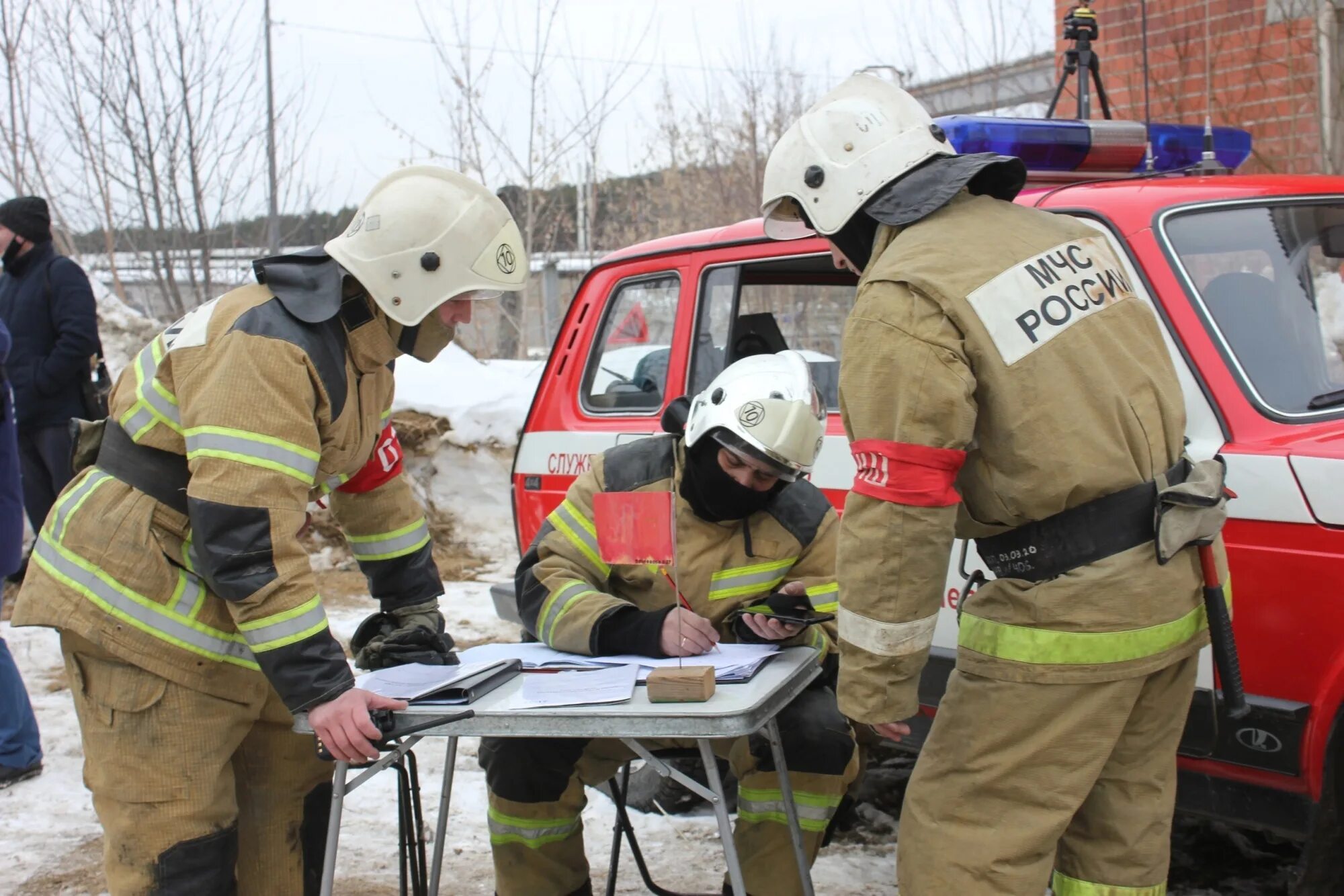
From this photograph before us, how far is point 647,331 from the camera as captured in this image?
470cm

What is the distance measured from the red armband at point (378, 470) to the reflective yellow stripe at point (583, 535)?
0.41 meters

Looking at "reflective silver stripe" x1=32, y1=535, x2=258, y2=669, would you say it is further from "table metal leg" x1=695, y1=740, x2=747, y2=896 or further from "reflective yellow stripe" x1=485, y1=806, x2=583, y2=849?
"table metal leg" x1=695, y1=740, x2=747, y2=896

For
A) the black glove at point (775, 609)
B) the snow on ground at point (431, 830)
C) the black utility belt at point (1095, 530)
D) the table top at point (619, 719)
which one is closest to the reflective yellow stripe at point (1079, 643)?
the black utility belt at point (1095, 530)

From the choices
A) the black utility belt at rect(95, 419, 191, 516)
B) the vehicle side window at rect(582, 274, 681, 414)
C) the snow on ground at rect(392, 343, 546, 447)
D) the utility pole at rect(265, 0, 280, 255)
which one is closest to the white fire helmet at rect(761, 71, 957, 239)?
the black utility belt at rect(95, 419, 191, 516)

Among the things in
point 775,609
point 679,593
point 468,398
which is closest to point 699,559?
point 679,593

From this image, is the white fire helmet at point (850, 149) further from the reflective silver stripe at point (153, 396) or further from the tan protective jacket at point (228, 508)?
the reflective silver stripe at point (153, 396)

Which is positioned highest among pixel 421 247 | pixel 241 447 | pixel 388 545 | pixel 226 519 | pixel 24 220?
pixel 24 220

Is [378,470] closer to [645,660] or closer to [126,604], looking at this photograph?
[126,604]

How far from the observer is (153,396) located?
2.41 metres

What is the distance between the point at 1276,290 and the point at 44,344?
5248 millimetres

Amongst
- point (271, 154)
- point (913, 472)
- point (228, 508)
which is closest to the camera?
point (913, 472)

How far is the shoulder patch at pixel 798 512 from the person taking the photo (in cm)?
304

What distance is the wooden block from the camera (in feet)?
7.68

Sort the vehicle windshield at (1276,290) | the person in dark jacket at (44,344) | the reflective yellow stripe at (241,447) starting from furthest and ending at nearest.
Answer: the person in dark jacket at (44,344) → the vehicle windshield at (1276,290) → the reflective yellow stripe at (241,447)
